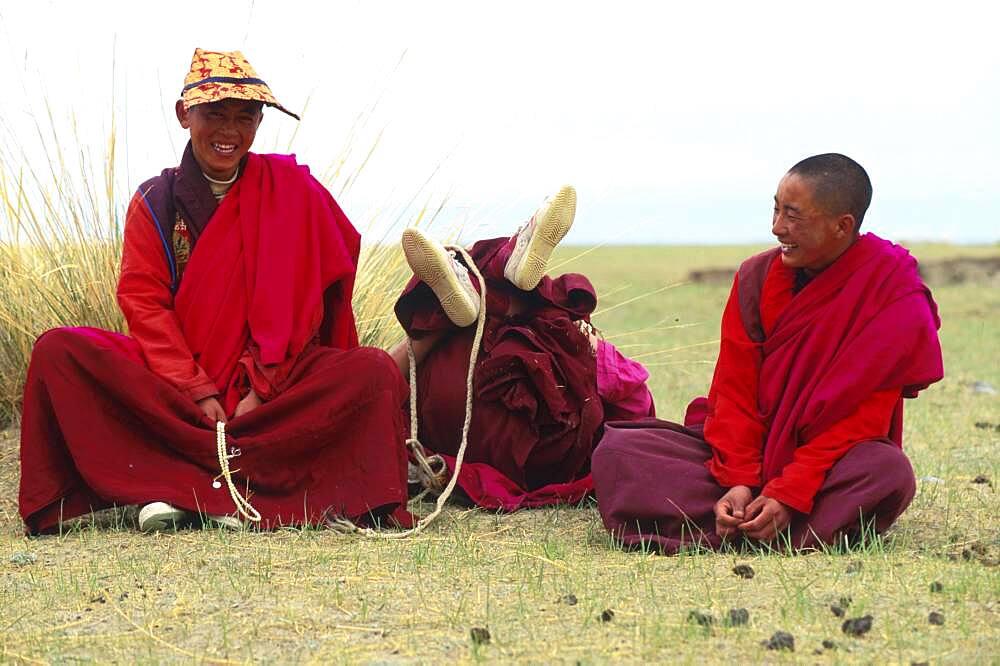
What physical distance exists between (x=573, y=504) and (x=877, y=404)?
1.36 m

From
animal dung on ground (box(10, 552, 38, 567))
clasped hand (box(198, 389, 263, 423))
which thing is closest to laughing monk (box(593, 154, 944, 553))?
clasped hand (box(198, 389, 263, 423))

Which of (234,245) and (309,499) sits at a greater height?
(234,245)

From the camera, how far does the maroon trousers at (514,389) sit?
5066 mm

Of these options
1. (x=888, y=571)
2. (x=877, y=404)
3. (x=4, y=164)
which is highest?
(x=4, y=164)

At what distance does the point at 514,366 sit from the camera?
5066mm

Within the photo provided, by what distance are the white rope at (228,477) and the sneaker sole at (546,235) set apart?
1.26 metres

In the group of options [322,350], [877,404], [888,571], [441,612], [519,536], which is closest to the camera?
[441,612]

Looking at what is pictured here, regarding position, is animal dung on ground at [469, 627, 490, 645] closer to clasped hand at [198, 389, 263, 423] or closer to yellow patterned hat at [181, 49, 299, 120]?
clasped hand at [198, 389, 263, 423]

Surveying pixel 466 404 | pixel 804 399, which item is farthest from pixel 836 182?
pixel 466 404

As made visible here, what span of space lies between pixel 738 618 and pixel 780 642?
178mm

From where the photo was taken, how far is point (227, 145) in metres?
4.76

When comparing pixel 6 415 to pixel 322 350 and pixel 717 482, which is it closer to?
pixel 322 350

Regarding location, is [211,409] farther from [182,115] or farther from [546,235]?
[546,235]

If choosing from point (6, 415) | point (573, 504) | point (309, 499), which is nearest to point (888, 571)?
point (573, 504)
